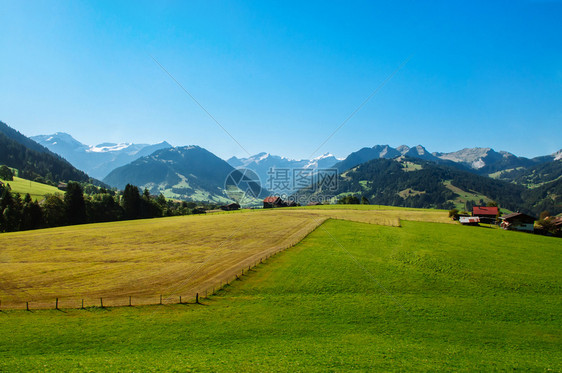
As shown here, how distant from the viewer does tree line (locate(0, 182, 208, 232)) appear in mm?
85625

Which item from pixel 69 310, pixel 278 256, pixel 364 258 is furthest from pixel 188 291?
pixel 364 258

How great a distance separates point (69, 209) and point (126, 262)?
76.2 m

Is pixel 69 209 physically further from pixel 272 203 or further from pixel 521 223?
pixel 521 223

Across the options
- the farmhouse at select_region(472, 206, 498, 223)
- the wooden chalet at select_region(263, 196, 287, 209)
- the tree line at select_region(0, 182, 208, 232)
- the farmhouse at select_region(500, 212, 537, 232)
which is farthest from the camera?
the wooden chalet at select_region(263, 196, 287, 209)

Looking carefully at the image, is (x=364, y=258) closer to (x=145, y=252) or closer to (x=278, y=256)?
(x=278, y=256)

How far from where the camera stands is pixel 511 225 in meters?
76.6

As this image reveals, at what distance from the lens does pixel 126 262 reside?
4331cm

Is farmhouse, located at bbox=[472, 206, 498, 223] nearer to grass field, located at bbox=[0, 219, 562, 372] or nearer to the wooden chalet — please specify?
grass field, located at bbox=[0, 219, 562, 372]

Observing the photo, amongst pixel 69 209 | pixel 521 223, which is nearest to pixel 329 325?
pixel 521 223

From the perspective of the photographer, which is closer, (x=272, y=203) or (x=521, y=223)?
(x=521, y=223)

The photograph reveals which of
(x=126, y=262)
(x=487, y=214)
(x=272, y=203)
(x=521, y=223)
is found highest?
(x=487, y=214)

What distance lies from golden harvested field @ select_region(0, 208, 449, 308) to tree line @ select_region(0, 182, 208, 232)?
3444 centimetres

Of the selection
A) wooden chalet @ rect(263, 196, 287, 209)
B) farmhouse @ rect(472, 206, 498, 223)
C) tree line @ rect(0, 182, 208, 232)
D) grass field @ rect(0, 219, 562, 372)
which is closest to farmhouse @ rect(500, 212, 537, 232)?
farmhouse @ rect(472, 206, 498, 223)

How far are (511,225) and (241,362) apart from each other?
9079 cm
